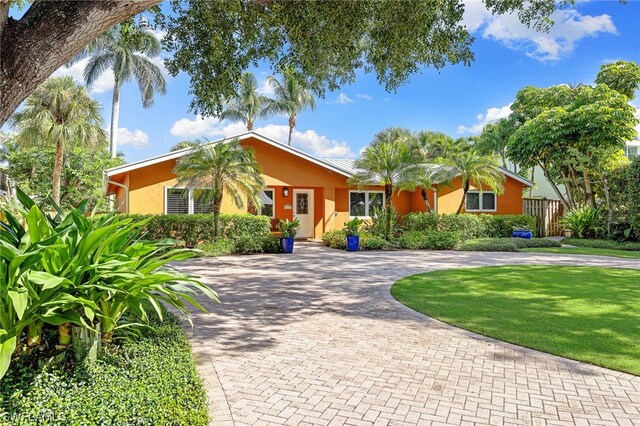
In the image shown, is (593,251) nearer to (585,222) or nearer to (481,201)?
(585,222)

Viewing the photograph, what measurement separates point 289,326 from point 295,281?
392 centimetres

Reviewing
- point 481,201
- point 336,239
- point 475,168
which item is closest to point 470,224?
point 475,168

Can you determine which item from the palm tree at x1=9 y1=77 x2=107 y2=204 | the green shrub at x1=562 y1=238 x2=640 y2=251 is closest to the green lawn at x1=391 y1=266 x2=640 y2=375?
the green shrub at x1=562 y1=238 x2=640 y2=251

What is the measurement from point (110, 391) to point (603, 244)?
2133 centimetres

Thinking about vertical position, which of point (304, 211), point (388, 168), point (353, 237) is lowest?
point (353, 237)

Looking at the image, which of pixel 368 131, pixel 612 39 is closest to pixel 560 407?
pixel 612 39

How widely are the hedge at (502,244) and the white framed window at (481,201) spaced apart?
5251mm

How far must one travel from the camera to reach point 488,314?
6.93 meters

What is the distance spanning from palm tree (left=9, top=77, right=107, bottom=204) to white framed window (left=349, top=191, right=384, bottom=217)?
1414 centimetres

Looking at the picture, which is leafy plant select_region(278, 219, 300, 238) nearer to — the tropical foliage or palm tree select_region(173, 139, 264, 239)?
palm tree select_region(173, 139, 264, 239)

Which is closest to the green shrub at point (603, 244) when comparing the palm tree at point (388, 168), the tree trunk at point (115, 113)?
the palm tree at point (388, 168)

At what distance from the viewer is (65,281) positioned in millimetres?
3037

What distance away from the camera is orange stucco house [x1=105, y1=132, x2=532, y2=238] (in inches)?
706

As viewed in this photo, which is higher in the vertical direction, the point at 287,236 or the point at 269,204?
the point at 269,204
